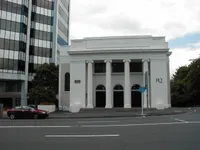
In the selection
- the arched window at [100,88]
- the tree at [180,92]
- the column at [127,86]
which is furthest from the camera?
the tree at [180,92]

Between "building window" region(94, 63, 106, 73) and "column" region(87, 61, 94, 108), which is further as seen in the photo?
"building window" region(94, 63, 106, 73)

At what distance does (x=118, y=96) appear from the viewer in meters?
38.8

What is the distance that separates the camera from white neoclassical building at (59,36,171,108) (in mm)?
36656

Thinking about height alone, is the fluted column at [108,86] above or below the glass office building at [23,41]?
below

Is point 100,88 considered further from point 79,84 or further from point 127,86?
point 127,86

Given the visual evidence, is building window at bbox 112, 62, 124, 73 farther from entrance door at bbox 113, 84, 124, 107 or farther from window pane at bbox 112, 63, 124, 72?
entrance door at bbox 113, 84, 124, 107

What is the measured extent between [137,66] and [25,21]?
2803 centimetres

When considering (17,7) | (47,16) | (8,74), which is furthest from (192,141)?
(47,16)

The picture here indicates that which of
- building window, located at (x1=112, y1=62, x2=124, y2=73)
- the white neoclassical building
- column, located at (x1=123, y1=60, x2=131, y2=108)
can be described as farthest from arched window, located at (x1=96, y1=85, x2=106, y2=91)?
column, located at (x1=123, y1=60, x2=131, y2=108)

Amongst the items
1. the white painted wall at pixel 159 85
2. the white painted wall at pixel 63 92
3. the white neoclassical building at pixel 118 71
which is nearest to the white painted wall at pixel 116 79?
the white neoclassical building at pixel 118 71

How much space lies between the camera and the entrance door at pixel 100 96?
3877cm

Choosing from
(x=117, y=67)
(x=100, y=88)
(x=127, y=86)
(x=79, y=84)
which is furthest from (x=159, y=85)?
(x=79, y=84)

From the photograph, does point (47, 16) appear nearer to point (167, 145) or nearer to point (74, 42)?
point (74, 42)

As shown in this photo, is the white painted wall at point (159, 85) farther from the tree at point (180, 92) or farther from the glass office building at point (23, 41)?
A: the glass office building at point (23, 41)
